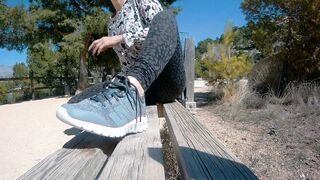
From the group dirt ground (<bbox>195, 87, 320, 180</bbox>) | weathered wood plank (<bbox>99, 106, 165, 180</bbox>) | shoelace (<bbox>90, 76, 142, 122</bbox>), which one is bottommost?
dirt ground (<bbox>195, 87, 320, 180</bbox>)

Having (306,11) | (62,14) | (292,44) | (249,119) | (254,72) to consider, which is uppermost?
(62,14)

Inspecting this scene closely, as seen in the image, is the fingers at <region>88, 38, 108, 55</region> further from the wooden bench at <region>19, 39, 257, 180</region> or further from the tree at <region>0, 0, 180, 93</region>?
the tree at <region>0, 0, 180, 93</region>

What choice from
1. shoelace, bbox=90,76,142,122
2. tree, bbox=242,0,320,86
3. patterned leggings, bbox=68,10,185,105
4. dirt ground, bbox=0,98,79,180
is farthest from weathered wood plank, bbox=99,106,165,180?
tree, bbox=242,0,320,86

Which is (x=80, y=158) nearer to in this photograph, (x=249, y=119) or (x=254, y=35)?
(x=249, y=119)

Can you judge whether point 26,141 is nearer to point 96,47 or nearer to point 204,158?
point 96,47

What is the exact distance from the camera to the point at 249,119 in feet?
19.0

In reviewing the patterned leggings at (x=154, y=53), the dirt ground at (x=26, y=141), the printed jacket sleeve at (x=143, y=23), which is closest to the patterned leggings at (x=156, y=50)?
the patterned leggings at (x=154, y=53)

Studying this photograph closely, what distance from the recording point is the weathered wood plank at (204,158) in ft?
2.43

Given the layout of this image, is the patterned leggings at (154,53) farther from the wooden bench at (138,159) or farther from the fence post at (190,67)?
the fence post at (190,67)

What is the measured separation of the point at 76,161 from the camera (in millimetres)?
879

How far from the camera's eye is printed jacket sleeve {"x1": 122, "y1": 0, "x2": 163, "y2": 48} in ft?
5.61

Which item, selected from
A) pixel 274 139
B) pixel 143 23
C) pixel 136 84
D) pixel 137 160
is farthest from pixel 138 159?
pixel 274 139

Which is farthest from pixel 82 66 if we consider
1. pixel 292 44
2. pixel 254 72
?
pixel 292 44

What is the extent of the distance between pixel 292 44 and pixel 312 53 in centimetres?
59
